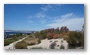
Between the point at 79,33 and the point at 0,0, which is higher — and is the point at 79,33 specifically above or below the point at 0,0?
below

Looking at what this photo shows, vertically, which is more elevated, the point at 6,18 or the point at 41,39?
the point at 6,18

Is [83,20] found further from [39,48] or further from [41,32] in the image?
[39,48]

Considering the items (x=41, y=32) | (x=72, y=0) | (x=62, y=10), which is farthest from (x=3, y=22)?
(x=72, y=0)

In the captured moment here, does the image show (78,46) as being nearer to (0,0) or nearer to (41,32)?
(41,32)

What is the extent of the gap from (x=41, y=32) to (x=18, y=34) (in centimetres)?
33

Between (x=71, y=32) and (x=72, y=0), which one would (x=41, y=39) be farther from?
(x=72, y=0)

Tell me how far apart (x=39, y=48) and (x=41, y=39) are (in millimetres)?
130

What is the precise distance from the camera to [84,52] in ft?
6.55

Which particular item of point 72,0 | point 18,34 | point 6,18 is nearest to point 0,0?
point 6,18

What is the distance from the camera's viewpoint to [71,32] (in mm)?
1990

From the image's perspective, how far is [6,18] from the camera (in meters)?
1.99

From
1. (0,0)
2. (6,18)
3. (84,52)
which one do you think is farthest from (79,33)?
(0,0)

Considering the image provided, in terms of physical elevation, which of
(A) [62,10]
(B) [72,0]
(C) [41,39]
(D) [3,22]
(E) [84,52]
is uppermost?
(B) [72,0]

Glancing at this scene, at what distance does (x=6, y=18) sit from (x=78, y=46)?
43.1 inches
